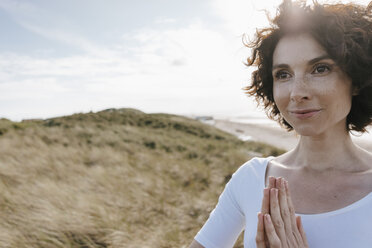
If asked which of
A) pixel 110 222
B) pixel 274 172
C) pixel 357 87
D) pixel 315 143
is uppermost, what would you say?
pixel 357 87

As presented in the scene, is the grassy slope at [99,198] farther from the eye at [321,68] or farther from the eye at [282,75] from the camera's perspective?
the eye at [321,68]

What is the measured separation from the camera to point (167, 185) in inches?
228

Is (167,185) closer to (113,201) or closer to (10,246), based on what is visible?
(113,201)

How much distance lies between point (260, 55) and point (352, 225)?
43.4 inches

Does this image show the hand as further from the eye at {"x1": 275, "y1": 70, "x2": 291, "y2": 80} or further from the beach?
the beach

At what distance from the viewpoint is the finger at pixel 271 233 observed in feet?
3.46

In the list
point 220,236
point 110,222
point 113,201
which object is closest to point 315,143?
point 220,236

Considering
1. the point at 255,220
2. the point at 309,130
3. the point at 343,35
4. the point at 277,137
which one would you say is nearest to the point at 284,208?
the point at 255,220

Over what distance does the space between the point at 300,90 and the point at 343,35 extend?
36 cm

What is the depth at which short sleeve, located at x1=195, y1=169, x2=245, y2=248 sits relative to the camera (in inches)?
61.3

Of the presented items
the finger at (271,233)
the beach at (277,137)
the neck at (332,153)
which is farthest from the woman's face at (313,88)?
the beach at (277,137)

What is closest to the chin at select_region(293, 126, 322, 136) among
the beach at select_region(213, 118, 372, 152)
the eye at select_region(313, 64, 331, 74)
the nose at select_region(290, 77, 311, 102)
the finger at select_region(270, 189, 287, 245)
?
the nose at select_region(290, 77, 311, 102)

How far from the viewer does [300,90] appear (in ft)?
4.38

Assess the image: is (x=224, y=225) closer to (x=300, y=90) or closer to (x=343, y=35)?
(x=300, y=90)
